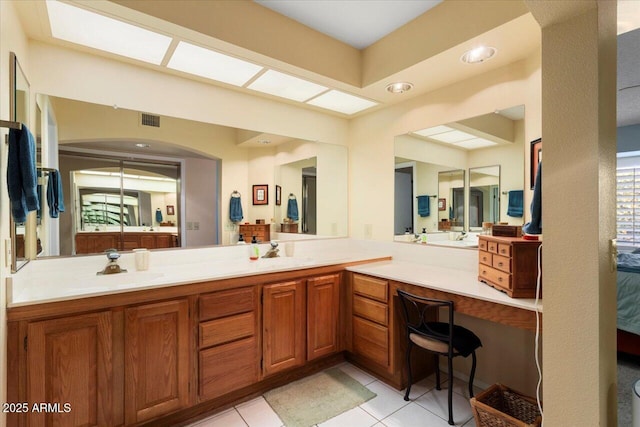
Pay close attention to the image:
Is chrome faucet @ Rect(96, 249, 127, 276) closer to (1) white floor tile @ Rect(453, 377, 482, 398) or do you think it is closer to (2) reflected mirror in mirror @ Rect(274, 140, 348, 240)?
(2) reflected mirror in mirror @ Rect(274, 140, 348, 240)

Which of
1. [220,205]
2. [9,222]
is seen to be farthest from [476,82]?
[9,222]

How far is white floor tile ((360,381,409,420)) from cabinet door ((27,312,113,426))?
1.59m

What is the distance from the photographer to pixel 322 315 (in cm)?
247

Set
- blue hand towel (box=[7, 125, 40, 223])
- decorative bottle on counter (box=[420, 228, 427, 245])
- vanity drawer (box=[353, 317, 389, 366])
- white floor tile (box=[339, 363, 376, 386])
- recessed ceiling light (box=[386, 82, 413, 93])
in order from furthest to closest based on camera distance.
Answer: decorative bottle on counter (box=[420, 228, 427, 245])
recessed ceiling light (box=[386, 82, 413, 93])
white floor tile (box=[339, 363, 376, 386])
vanity drawer (box=[353, 317, 389, 366])
blue hand towel (box=[7, 125, 40, 223])

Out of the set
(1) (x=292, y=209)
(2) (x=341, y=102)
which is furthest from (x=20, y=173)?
(2) (x=341, y=102)

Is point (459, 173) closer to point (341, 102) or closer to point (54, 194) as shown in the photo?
point (341, 102)

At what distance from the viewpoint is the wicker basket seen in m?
1.55

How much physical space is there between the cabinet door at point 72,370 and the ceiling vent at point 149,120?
139 cm

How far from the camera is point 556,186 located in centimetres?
113

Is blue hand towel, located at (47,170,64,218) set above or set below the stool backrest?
above

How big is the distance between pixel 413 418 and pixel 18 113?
293 centimetres

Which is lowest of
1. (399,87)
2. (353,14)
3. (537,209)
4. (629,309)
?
(629,309)

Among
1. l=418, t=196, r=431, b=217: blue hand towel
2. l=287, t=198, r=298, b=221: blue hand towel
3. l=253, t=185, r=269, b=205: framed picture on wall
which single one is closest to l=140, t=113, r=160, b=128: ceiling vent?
l=253, t=185, r=269, b=205: framed picture on wall

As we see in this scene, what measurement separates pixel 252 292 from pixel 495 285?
1.62 metres
